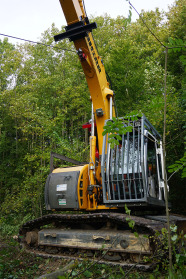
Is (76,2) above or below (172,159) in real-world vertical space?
above

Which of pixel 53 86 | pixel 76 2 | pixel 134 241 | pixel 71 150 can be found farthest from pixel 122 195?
pixel 53 86

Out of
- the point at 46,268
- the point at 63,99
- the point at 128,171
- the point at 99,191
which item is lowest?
the point at 46,268

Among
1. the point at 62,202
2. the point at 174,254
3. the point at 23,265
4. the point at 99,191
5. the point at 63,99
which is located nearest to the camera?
the point at 174,254

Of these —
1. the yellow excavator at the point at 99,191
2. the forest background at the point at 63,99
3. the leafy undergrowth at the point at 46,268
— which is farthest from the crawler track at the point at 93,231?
the forest background at the point at 63,99

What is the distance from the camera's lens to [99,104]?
21.0 feet

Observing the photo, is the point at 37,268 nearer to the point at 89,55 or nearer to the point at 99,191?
the point at 99,191

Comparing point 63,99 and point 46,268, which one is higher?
point 63,99

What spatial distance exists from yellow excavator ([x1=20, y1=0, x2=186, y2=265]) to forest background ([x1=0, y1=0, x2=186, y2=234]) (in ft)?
11.3

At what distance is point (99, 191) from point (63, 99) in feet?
50.7

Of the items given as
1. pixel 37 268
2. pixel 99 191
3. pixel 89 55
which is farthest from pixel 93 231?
pixel 89 55

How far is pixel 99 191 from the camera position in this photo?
5902mm

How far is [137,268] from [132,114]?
8.17 ft

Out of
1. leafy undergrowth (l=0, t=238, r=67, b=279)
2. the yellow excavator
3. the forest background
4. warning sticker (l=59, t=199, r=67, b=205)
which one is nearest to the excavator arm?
the yellow excavator

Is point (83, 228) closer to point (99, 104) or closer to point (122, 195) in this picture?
point (122, 195)
